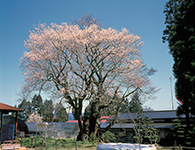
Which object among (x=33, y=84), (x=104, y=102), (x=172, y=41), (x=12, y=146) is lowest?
(x=12, y=146)

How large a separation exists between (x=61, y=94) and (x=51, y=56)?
372 centimetres

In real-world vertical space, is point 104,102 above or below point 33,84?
below

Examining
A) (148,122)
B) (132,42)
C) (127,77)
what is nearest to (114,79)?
(127,77)

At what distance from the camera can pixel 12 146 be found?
1304cm

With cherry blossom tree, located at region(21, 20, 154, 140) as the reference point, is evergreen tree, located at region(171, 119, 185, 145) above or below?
below

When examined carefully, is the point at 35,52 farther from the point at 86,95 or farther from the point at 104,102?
the point at 104,102

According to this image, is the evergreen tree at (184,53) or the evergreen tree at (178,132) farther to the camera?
the evergreen tree at (178,132)

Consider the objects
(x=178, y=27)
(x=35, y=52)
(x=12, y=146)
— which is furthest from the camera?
(x=35, y=52)

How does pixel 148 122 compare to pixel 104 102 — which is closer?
pixel 104 102

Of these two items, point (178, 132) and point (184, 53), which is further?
point (178, 132)

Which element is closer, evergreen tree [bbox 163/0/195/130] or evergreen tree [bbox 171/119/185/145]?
evergreen tree [bbox 163/0/195/130]

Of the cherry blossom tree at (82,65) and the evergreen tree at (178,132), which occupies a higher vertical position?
the cherry blossom tree at (82,65)

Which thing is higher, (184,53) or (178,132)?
(184,53)

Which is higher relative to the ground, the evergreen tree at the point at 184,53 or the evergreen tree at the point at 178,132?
the evergreen tree at the point at 184,53
